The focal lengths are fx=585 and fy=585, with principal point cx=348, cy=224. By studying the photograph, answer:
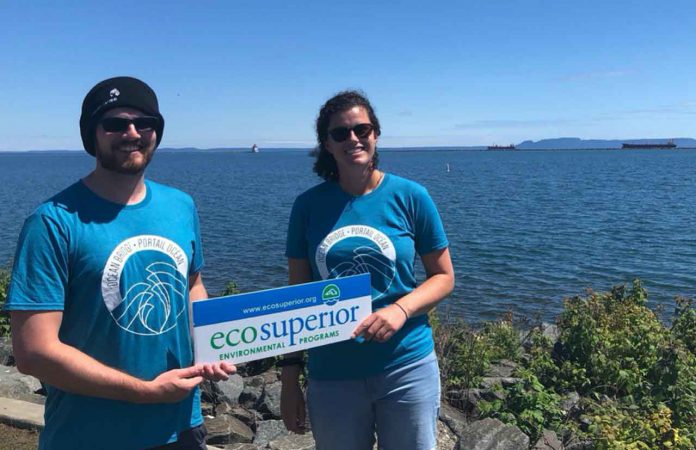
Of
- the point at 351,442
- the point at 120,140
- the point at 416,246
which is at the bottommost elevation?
the point at 351,442

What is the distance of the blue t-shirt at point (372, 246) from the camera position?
320 cm

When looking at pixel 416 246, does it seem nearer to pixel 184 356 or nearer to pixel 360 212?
pixel 360 212

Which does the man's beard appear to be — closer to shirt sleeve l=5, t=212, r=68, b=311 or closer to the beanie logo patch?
the beanie logo patch

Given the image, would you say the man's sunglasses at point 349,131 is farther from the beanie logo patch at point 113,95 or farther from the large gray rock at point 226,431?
the large gray rock at point 226,431

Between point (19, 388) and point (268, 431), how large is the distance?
3027 millimetres

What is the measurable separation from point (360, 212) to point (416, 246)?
0.39 meters

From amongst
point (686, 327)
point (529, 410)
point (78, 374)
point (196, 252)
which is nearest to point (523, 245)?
point (686, 327)

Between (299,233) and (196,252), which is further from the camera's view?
(299,233)

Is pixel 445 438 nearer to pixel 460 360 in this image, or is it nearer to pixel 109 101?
pixel 460 360

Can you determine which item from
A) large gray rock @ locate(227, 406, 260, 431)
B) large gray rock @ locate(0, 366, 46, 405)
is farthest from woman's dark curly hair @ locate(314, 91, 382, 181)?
large gray rock @ locate(0, 366, 46, 405)

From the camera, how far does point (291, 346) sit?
3.12 metres

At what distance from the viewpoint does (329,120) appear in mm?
3314

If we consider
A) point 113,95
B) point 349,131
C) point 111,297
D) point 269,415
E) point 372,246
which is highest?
point 113,95

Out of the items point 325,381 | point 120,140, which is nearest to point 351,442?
point 325,381
